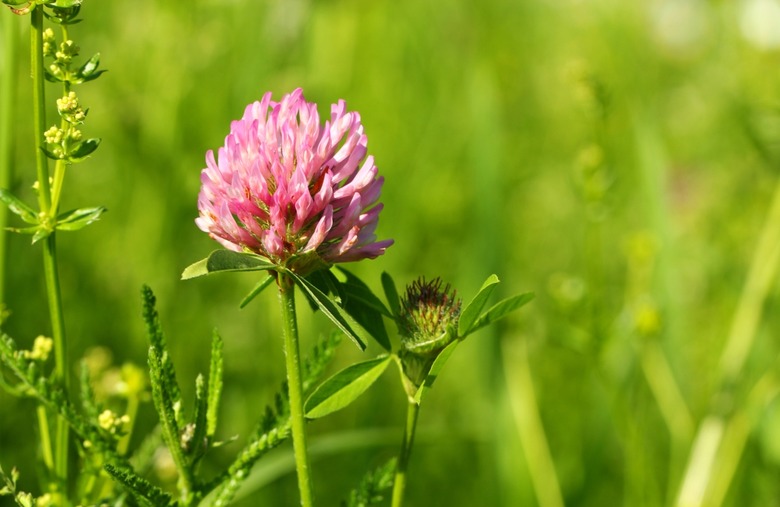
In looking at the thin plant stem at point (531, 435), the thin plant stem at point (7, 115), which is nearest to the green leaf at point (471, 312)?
the thin plant stem at point (7, 115)

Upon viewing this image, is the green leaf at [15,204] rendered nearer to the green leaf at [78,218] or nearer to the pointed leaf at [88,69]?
the green leaf at [78,218]

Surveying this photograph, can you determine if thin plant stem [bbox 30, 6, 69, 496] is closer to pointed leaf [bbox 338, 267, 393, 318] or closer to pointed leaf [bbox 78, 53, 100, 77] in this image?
pointed leaf [bbox 78, 53, 100, 77]

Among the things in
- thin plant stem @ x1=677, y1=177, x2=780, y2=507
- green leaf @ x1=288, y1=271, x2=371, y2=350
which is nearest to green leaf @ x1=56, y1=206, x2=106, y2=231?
green leaf @ x1=288, y1=271, x2=371, y2=350

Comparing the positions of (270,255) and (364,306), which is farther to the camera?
(364,306)

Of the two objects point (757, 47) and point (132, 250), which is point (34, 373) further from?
point (757, 47)

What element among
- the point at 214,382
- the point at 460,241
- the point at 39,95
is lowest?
the point at 214,382

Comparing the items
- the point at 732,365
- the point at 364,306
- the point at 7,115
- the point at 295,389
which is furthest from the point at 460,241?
the point at 295,389

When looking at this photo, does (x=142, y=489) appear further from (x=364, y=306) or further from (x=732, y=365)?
(x=732, y=365)
